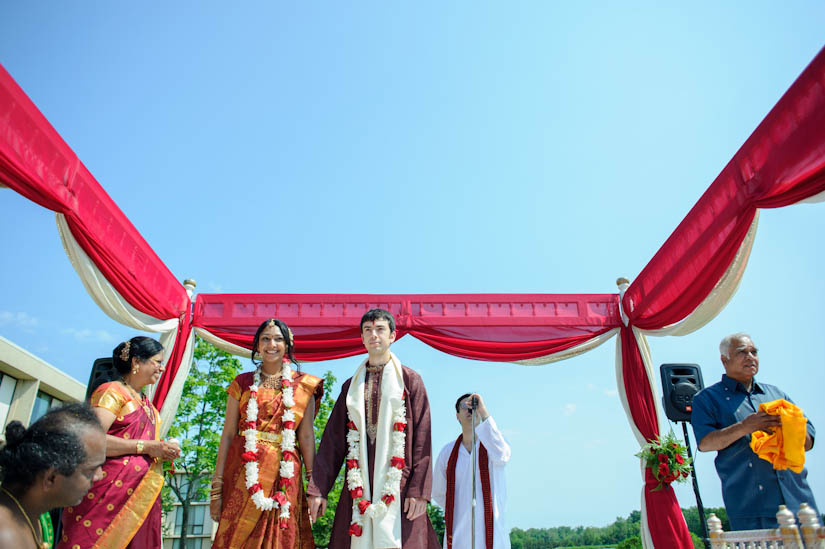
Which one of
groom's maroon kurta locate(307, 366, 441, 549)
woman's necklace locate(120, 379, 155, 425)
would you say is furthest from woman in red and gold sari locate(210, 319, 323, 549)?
woman's necklace locate(120, 379, 155, 425)

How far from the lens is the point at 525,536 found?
6.49 m

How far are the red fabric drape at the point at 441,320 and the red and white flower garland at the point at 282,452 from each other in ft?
6.62

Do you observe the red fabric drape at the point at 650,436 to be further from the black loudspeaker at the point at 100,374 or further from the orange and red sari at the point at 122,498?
the black loudspeaker at the point at 100,374

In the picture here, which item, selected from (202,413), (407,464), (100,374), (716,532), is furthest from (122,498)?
(202,413)

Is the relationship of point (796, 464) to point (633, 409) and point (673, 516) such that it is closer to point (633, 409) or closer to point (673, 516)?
point (673, 516)

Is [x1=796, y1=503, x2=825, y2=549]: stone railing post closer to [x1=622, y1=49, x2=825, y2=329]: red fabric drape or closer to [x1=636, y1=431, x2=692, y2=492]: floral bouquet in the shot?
[x1=622, y1=49, x2=825, y2=329]: red fabric drape

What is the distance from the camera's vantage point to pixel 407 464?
309 centimetres

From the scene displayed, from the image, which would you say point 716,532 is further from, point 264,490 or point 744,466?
point 264,490

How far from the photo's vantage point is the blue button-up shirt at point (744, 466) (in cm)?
277

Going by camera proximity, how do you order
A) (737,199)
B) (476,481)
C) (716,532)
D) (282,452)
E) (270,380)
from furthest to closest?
(476,481) < (737,199) < (270,380) < (282,452) < (716,532)

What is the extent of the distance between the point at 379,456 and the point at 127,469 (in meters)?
1.37

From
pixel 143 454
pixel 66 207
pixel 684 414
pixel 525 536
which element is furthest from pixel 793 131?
Answer: pixel 525 536

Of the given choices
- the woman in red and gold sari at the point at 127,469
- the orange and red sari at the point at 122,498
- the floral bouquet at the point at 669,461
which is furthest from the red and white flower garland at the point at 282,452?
the floral bouquet at the point at 669,461

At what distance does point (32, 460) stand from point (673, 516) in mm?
4513
